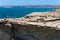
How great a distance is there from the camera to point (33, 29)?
23.2ft

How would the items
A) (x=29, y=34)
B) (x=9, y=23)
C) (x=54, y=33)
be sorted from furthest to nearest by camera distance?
(x=9, y=23) → (x=29, y=34) → (x=54, y=33)

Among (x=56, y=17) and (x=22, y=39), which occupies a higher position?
(x=56, y=17)

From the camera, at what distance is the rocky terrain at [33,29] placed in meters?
6.76

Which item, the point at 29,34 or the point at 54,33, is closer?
the point at 54,33

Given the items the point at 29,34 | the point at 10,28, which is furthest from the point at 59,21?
the point at 10,28

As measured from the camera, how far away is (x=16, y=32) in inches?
297

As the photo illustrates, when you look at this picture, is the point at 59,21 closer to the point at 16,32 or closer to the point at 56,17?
the point at 56,17

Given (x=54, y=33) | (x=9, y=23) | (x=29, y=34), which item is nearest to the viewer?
(x=54, y=33)

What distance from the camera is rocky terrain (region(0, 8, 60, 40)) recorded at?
6.76 meters

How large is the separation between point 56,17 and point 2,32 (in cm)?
182

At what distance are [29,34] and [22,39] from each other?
0.30m

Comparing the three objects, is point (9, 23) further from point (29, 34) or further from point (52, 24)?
point (52, 24)

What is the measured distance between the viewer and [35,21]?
767 cm

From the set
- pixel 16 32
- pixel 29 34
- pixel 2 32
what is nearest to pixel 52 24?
pixel 29 34
